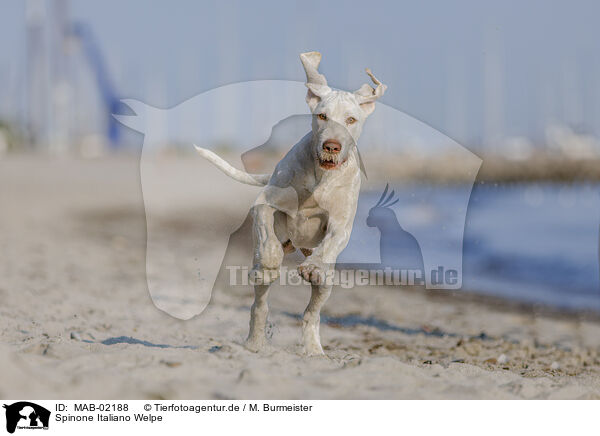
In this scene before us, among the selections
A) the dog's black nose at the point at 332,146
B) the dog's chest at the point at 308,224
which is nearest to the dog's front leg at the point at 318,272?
the dog's chest at the point at 308,224

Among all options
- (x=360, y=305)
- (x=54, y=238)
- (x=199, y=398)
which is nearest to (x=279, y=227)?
(x=199, y=398)

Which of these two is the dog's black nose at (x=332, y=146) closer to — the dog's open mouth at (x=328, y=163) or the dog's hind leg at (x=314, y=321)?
the dog's open mouth at (x=328, y=163)

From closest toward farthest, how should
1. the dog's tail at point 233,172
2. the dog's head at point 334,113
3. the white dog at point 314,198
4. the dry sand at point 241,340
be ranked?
the dry sand at point 241,340, the dog's head at point 334,113, the white dog at point 314,198, the dog's tail at point 233,172

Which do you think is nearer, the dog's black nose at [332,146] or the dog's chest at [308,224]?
the dog's black nose at [332,146]

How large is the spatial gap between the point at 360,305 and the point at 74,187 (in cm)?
2043

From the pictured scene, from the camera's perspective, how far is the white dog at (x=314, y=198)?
5.43 meters

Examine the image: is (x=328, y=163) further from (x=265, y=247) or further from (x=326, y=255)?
(x=265, y=247)

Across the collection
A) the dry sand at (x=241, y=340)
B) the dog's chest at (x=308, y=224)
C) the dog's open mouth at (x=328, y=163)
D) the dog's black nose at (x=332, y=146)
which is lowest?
the dry sand at (x=241, y=340)

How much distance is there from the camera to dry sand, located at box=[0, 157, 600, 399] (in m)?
4.28

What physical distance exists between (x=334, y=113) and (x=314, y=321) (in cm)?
153

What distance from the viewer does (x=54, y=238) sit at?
49.4 feet

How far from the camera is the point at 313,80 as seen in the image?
5.80 metres

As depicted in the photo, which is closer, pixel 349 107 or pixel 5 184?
pixel 349 107

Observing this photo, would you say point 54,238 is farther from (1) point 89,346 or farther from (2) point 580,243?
(2) point 580,243
